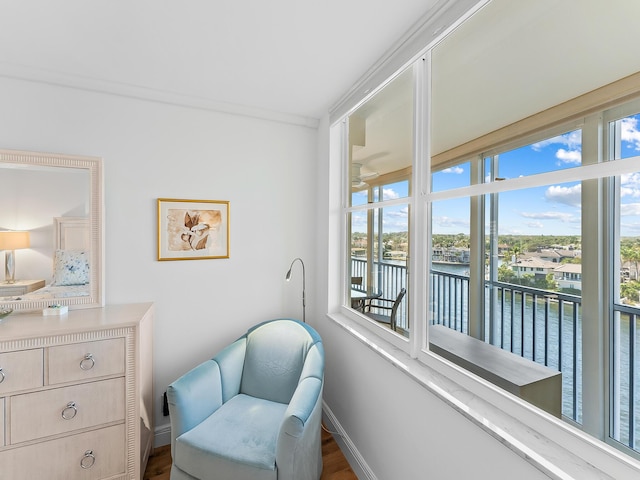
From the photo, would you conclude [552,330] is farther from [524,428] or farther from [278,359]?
[278,359]

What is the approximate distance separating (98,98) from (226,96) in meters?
0.84

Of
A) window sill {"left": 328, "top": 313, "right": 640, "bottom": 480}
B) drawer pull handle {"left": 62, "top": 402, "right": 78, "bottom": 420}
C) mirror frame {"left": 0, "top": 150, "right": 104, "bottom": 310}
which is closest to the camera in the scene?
window sill {"left": 328, "top": 313, "right": 640, "bottom": 480}

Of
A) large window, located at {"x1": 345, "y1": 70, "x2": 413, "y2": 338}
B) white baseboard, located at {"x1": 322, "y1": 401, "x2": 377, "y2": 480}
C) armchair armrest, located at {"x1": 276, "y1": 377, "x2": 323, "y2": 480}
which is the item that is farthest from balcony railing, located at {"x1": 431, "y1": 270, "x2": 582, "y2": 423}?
white baseboard, located at {"x1": 322, "y1": 401, "x2": 377, "y2": 480}

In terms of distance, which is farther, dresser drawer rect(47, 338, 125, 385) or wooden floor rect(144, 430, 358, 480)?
wooden floor rect(144, 430, 358, 480)

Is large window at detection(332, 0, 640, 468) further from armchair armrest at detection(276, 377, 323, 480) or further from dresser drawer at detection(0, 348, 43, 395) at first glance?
dresser drawer at detection(0, 348, 43, 395)

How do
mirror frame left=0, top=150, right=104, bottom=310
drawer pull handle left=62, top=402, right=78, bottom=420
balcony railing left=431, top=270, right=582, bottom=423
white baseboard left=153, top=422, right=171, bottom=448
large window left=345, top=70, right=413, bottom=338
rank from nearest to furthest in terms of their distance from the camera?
1. balcony railing left=431, top=270, right=582, bottom=423
2. drawer pull handle left=62, top=402, right=78, bottom=420
3. large window left=345, top=70, right=413, bottom=338
4. mirror frame left=0, top=150, right=104, bottom=310
5. white baseboard left=153, top=422, right=171, bottom=448

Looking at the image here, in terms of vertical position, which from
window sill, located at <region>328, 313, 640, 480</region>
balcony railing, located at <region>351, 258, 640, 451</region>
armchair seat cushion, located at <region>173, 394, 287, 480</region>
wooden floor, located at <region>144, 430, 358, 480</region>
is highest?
balcony railing, located at <region>351, 258, 640, 451</region>

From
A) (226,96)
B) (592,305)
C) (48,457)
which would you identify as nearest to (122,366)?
(48,457)

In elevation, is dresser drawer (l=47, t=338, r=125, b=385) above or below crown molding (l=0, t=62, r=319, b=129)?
below

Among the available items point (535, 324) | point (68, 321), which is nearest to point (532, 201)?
point (535, 324)

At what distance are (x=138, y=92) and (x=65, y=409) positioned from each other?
2.01 m

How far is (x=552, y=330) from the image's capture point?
96cm

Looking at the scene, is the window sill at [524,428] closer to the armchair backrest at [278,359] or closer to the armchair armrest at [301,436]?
the armchair armrest at [301,436]

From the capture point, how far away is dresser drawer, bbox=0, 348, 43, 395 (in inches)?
56.8
